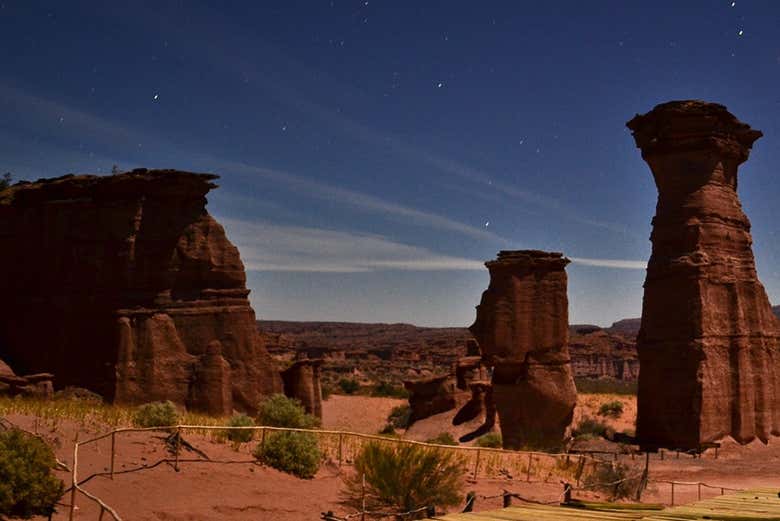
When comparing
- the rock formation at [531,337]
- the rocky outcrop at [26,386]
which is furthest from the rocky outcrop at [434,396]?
the rocky outcrop at [26,386]

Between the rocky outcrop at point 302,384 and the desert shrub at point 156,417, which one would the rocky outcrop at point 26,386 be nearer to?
the desert shrub at point 156,417

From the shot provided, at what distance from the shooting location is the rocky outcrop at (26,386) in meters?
23.9

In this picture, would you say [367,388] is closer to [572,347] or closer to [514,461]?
[572,347]

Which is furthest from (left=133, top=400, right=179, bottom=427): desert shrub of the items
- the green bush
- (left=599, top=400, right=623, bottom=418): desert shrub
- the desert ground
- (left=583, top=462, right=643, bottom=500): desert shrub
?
(left=599, top=400, right=623, bottom=418): desert shrub

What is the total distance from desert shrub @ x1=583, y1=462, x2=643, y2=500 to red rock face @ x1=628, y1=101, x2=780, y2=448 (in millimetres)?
10944

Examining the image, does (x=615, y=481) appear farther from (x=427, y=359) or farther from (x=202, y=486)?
(x=427, y=359)

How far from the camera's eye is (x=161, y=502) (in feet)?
39.5

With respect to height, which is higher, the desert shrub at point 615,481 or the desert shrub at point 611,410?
the desert shrub at point 615,481

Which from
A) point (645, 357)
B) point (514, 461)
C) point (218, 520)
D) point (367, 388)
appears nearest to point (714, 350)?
point (645, 357)

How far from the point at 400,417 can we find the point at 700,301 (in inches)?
756

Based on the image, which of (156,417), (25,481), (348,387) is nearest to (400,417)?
(348,387)

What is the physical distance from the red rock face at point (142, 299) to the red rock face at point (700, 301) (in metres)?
13.7

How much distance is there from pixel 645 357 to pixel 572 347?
66524mm

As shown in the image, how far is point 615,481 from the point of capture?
17703 millimetres
